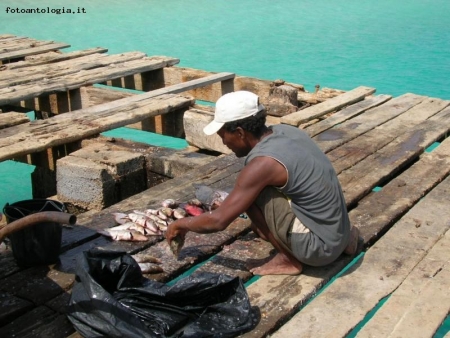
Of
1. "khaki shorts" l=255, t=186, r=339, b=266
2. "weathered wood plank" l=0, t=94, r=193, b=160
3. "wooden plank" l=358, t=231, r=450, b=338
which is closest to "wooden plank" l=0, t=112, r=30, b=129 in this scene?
"weathered wood plank" l=0, t=94, r=193, b=160

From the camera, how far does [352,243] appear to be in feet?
14.9

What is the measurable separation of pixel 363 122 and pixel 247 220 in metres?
3.19

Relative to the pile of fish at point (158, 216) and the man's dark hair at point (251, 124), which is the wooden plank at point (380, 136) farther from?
the man's dark hair at point (251, 124)

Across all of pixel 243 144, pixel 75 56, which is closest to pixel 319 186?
pixel 243 144

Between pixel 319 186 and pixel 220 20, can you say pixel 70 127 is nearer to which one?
pixel 319 186

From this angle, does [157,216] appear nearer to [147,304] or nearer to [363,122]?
[147,304]

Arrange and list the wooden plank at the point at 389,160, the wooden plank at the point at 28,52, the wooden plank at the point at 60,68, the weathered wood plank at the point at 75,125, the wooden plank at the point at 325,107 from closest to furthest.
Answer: the wooden plank at the point at 389,160, the weathered wood plank at the point at 75,125, the wooden plank at the point at 325,107, the wooden plank at the point at 60,68, the wooden plank at the point at 28,52

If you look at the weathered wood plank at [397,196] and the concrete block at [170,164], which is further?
the concrete block at [170,164]

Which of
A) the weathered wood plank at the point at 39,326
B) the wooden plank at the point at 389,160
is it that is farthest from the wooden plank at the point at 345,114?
the weathered wood plank at the point at 39,326

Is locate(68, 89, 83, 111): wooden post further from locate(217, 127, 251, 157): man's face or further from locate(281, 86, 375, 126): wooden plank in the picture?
locate(217, 127, 251, 157): man's face

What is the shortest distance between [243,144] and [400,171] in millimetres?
3049

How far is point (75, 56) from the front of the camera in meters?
10.6

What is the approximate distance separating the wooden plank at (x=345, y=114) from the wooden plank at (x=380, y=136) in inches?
17.8

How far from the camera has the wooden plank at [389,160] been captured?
5.87m
